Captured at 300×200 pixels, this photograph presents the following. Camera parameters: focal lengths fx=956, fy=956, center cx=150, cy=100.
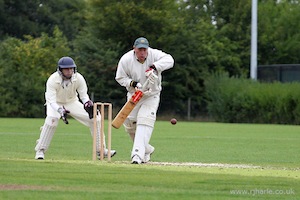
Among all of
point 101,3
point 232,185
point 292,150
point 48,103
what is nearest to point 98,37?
point 101,3

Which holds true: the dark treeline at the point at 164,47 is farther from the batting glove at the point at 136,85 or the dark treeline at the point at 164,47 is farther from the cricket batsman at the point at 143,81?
the batting glove at the point at 136,85

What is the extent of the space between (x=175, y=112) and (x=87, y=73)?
5632 mm

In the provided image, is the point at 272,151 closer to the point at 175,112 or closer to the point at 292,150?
the point at 292,150

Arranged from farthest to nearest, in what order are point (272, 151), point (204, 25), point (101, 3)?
point (204, 25) → point (101, 3) → point (272, 151)

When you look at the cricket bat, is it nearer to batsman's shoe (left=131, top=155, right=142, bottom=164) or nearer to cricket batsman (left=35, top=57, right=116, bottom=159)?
batsman's shoe (left=131, top=155, right=142, bottom=164)

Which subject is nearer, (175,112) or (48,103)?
(48,103)

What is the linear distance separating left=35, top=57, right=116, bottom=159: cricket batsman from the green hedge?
31.7 meters

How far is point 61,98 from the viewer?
712 inches

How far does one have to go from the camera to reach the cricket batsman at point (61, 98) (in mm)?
Answer: 17547

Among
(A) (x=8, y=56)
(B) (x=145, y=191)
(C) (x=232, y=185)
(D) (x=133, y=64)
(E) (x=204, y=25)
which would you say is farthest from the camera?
(E) (x=204, y=25)

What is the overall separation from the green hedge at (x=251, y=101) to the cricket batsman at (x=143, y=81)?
3242cm

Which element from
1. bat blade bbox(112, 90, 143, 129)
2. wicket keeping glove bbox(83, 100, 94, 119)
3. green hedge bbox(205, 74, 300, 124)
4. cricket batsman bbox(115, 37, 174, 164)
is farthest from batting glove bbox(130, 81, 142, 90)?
green hedge bbox(205, 74, 300, 124)

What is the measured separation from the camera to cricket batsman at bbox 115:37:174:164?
16547mm

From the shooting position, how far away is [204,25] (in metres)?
62.0
